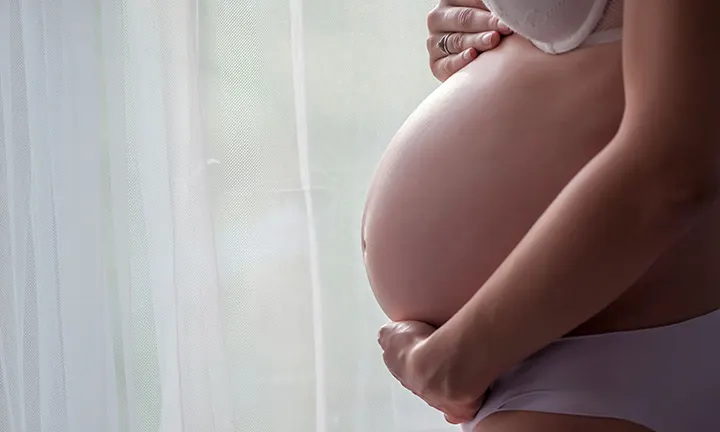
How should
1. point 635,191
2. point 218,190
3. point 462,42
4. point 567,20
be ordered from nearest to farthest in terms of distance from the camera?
1. point 635,191
2. point 567,20
3. point 462,42
4. point 218,190

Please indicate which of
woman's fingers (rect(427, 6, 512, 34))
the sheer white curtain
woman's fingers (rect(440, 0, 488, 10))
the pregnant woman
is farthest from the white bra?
the sheer white curtain

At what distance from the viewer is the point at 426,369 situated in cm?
80

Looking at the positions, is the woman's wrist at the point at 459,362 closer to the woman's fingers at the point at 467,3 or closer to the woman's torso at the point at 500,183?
the woman's torso at the point at 500,183

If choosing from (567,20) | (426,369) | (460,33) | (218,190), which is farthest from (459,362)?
(218,190)

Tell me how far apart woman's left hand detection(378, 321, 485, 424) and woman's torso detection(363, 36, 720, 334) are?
0.09ft

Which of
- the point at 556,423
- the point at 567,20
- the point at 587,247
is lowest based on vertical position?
the point at 556,423

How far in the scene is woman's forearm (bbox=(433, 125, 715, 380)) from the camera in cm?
69

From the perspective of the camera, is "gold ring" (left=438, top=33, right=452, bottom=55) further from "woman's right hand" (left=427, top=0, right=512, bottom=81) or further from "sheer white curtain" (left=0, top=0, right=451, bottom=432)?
"sheer white curtain" (left=0, top=0, right=451, bottom=432)

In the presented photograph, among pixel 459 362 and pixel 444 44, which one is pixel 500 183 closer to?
pixel 459 362

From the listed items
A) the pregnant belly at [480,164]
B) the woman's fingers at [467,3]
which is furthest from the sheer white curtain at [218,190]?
the pregnant belly at [480,164]

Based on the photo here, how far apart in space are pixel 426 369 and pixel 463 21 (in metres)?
0.41

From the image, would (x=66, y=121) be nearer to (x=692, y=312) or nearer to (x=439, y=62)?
(x=439, y=62)

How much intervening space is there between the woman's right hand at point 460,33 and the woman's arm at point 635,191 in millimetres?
253

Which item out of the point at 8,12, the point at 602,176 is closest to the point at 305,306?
the point at 8,12
